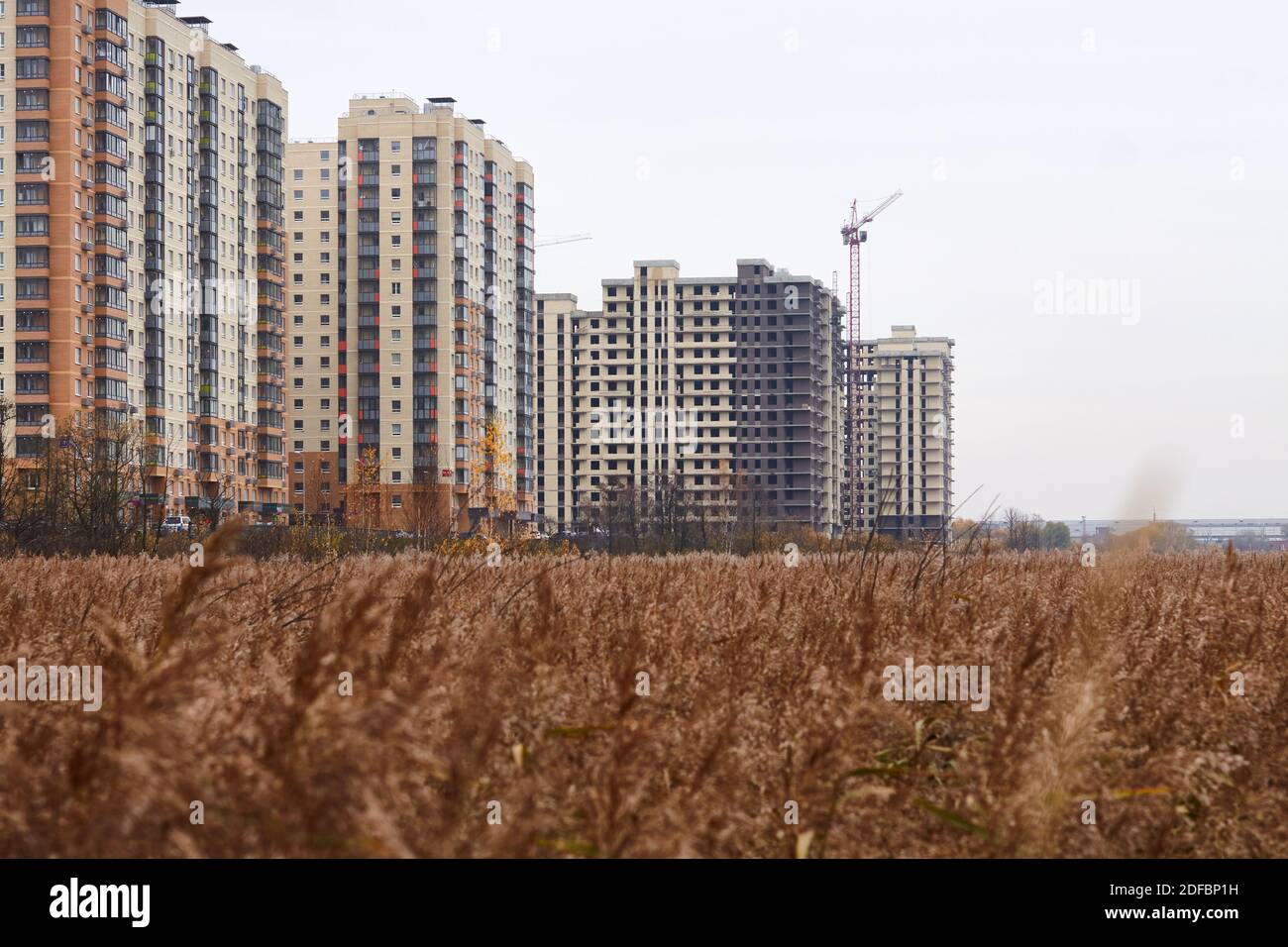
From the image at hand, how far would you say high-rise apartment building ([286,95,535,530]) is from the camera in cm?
12288

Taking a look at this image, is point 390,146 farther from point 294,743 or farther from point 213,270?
point 294,743

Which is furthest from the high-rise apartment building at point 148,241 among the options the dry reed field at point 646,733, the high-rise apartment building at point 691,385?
the high-rise apartment building at point 691,385

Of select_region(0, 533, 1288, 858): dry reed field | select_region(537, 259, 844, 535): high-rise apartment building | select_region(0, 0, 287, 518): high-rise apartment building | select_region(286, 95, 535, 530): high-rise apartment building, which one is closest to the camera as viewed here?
select_region(0, 533, 1288, 858): dry reed field

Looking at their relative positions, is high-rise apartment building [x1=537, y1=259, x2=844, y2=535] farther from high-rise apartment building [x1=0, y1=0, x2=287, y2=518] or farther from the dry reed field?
the dry reed field

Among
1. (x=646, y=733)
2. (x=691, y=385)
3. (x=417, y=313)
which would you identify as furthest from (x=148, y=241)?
(x=691, y=385)

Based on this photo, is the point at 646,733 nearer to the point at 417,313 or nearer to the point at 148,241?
the point at 148,241

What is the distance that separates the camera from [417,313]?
12381 cm

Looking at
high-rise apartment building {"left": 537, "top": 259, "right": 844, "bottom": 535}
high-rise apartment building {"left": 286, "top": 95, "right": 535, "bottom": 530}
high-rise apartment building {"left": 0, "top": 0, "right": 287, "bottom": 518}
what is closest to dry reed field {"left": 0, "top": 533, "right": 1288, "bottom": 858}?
high-rise apartment building {"left": 0, "top": 0, "right": 287, "bottom": 518}

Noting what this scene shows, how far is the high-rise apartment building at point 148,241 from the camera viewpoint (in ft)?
282

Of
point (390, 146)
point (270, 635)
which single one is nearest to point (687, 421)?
point (390, 146)

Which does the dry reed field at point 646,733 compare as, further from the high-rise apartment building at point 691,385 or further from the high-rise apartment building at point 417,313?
Answer: the high-rise apartment building at point 691,385

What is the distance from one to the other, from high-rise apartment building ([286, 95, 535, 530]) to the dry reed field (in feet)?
365

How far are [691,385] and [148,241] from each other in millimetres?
108115

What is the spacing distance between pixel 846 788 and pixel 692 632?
6.65 feet
